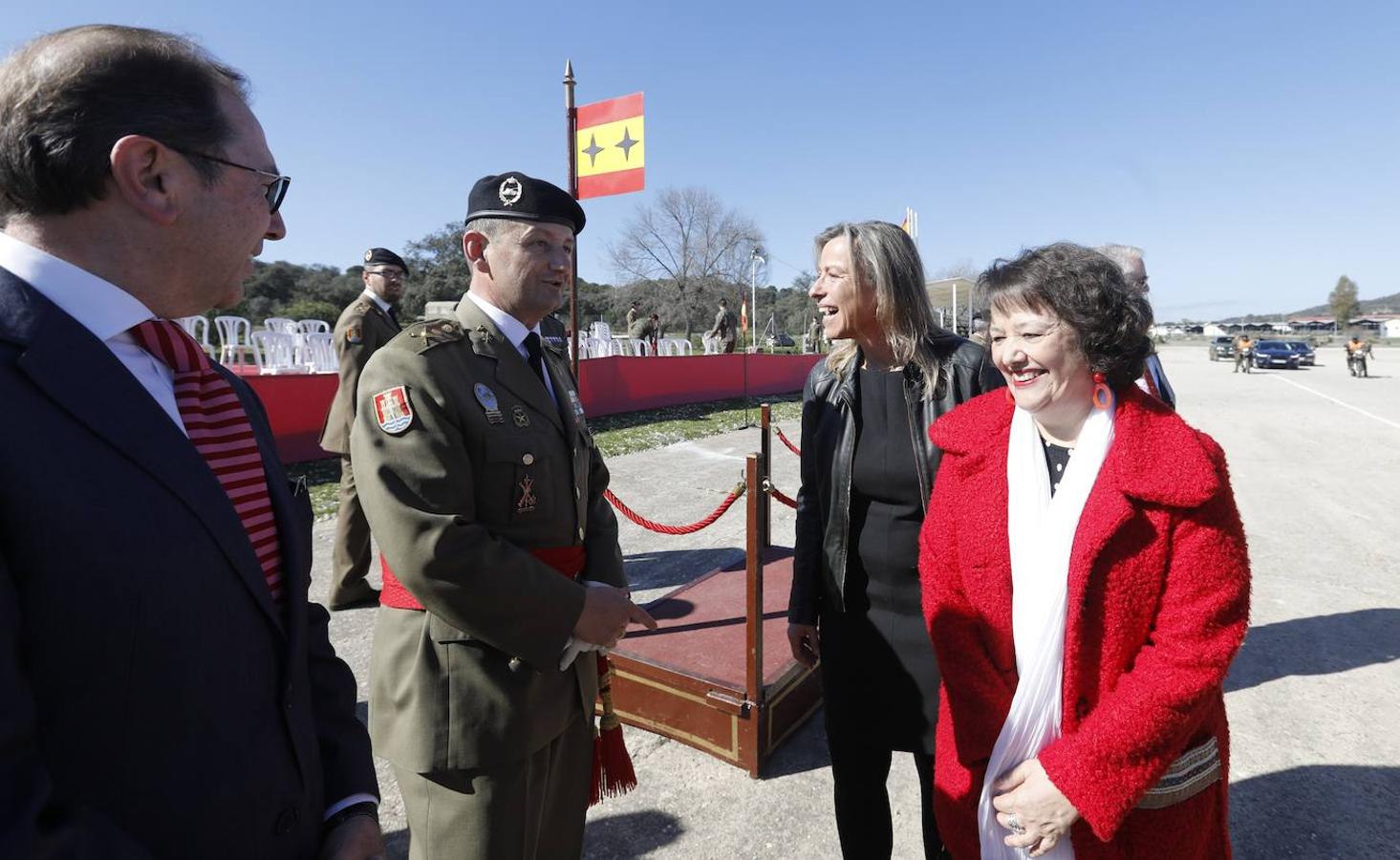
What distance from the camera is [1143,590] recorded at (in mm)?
1542

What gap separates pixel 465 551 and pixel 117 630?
2.64 ft

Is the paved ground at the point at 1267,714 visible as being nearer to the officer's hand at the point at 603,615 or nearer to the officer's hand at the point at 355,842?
the officer's hand at the point at 603,615

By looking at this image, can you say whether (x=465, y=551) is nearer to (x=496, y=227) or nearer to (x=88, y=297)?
(x=88, y=297)

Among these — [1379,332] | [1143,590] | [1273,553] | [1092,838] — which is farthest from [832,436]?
[1379,332]

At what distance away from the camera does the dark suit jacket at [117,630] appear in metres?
0.78

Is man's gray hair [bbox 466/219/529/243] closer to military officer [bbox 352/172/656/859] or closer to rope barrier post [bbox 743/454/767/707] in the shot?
military officer [bbox 352/172/656/859]

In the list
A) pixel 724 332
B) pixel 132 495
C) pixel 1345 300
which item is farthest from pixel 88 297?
pixel 1345 300

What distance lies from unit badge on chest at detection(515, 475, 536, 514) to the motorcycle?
113 ft

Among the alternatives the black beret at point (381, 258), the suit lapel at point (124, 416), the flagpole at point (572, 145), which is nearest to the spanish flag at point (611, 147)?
the flagpole at point (572, 145)

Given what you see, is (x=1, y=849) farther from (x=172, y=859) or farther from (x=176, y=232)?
(x=176, y=232)

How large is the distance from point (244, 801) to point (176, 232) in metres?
0.84

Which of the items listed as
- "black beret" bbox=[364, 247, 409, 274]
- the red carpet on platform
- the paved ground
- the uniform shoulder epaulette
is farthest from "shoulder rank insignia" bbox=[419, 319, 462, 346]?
the red carpet on platform

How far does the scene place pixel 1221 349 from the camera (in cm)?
4269

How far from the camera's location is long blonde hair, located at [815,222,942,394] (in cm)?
232
